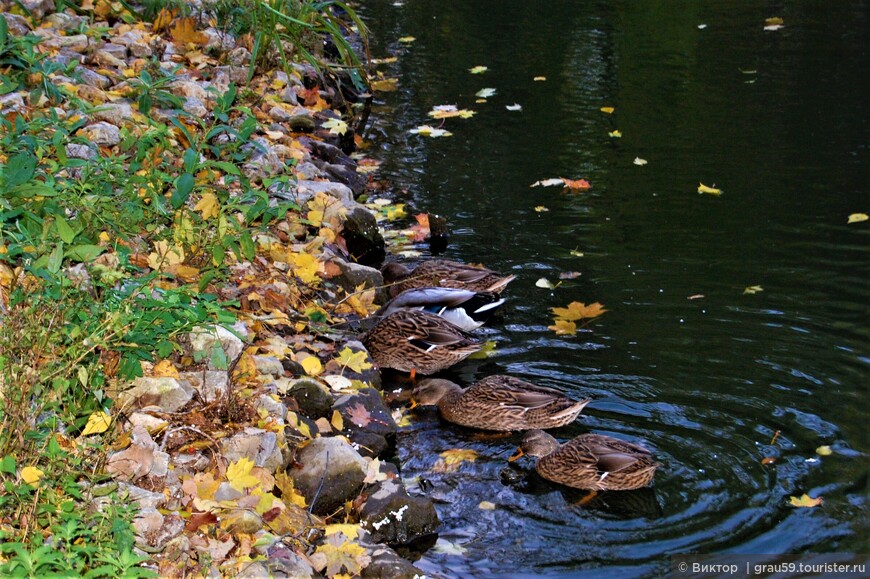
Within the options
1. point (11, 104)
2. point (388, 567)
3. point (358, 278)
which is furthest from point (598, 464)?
point (11, 104)

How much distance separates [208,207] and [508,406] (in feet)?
7.27

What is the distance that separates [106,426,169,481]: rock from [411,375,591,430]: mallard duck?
218 centimetres

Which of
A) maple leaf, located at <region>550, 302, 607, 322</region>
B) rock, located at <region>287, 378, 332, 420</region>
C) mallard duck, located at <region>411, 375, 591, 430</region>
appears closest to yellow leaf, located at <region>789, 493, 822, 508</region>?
mallard duck, located at <region>411, 375, 591, 430</region>

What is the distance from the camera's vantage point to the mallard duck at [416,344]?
6.44 meters

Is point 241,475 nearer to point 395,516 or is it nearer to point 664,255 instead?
point 395,516

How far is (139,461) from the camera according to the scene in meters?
3.96

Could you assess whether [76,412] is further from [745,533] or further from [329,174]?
[329,174]

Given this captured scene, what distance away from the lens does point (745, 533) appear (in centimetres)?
464

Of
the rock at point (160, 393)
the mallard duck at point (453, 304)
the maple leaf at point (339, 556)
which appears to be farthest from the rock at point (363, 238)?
the maple leaf at point (339, 556)

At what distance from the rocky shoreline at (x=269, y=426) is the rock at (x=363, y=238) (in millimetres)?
17

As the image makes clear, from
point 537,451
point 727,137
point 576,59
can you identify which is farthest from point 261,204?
point 576,59

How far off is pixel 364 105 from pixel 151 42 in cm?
281

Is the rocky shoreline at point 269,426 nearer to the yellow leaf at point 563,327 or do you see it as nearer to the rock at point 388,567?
the rock at point 388,567

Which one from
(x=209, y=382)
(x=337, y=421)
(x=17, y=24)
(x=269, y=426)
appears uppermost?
(x=17, y=24)
